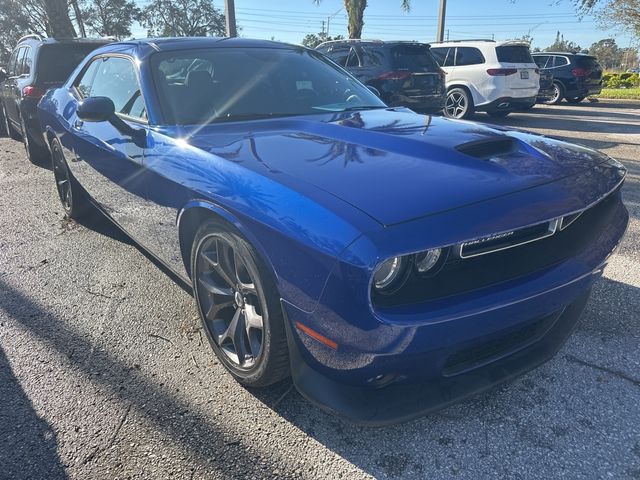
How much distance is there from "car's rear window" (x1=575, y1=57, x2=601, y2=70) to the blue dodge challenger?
1389 centimetres

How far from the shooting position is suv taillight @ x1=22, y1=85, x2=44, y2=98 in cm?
643

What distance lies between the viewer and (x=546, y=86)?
14156 mm

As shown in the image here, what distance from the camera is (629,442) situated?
73.5 inches

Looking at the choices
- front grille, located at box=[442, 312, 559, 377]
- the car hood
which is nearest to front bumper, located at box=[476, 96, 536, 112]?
the car hood


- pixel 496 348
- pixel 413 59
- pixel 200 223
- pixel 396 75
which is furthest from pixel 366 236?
pixel 413 59

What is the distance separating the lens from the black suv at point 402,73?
339 inches

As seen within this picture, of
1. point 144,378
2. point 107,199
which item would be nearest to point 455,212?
point 144,378

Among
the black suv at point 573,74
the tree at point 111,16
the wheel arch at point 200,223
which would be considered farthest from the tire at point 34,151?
the tree at point 111,16

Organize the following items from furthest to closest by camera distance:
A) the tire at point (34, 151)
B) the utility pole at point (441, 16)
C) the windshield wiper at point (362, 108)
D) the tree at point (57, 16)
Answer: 1. the utility pole at point (441, 16)
2. the tree at point (57, 16)
3. the tire at point (34, 151)
4. the windshield wiper at point (362, 108)

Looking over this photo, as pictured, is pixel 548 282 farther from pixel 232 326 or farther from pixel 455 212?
pixel 232 326

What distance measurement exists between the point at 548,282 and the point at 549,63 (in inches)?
601

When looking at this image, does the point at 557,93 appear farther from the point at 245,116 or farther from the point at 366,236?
the point at 366,236

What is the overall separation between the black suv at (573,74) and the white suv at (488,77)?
458 centimetres

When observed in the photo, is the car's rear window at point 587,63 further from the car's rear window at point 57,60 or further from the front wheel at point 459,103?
the car's rear window at point 57,60
